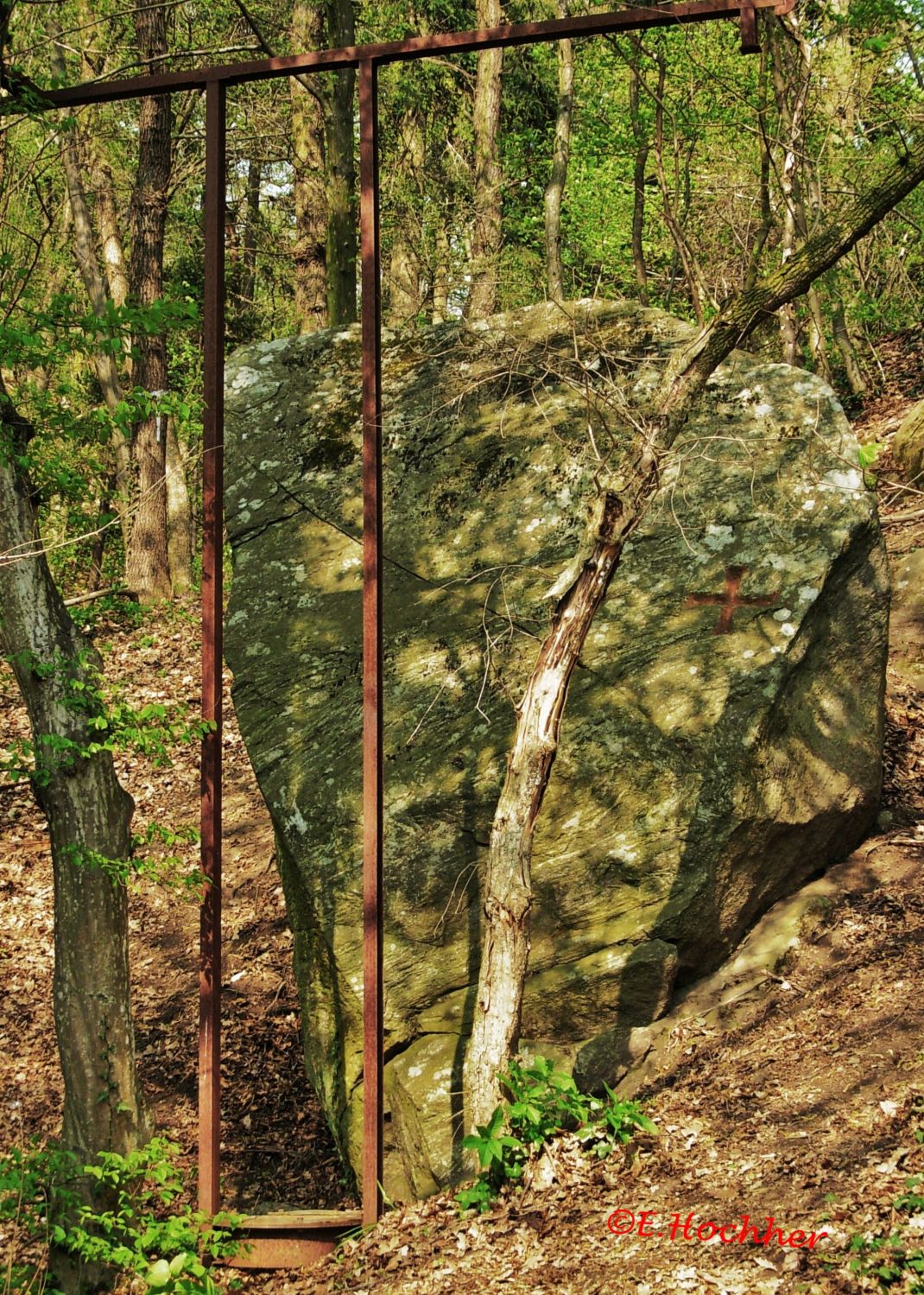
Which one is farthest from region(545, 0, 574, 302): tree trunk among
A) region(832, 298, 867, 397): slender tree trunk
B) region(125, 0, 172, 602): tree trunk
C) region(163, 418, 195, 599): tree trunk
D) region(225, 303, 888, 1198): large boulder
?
region(225, 303, 888, 1198): large boulder

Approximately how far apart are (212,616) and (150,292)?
9.55 metres

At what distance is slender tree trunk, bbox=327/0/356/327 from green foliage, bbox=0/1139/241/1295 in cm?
749

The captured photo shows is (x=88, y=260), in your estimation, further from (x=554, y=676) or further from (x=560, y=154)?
(x=554, y=676)

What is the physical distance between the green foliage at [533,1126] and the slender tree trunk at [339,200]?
24.6 ft

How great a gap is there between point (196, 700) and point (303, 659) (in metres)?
5.08

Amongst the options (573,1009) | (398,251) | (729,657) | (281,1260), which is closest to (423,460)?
(729,657)

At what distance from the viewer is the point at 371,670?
4.54 metres

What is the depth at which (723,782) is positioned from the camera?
506cm

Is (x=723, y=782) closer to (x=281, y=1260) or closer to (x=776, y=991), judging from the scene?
(x=776, y=991)

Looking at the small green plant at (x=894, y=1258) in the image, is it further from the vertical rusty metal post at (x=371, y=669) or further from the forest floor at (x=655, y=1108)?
the vertical rusty metal post at (x=371, y=669)

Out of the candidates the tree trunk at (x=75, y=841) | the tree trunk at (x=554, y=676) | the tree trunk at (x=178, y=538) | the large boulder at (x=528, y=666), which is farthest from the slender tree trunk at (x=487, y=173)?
the tree trunk at (x=75, y=841)

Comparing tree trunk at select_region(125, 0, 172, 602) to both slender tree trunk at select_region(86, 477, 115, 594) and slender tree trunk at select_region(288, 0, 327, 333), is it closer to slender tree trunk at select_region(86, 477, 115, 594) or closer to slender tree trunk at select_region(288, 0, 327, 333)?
slender tree trunk at select_region(288, 0, 327, 333)

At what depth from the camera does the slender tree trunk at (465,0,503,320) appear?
12891mm

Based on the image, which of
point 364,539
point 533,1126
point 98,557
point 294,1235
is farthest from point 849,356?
point 294,1235
